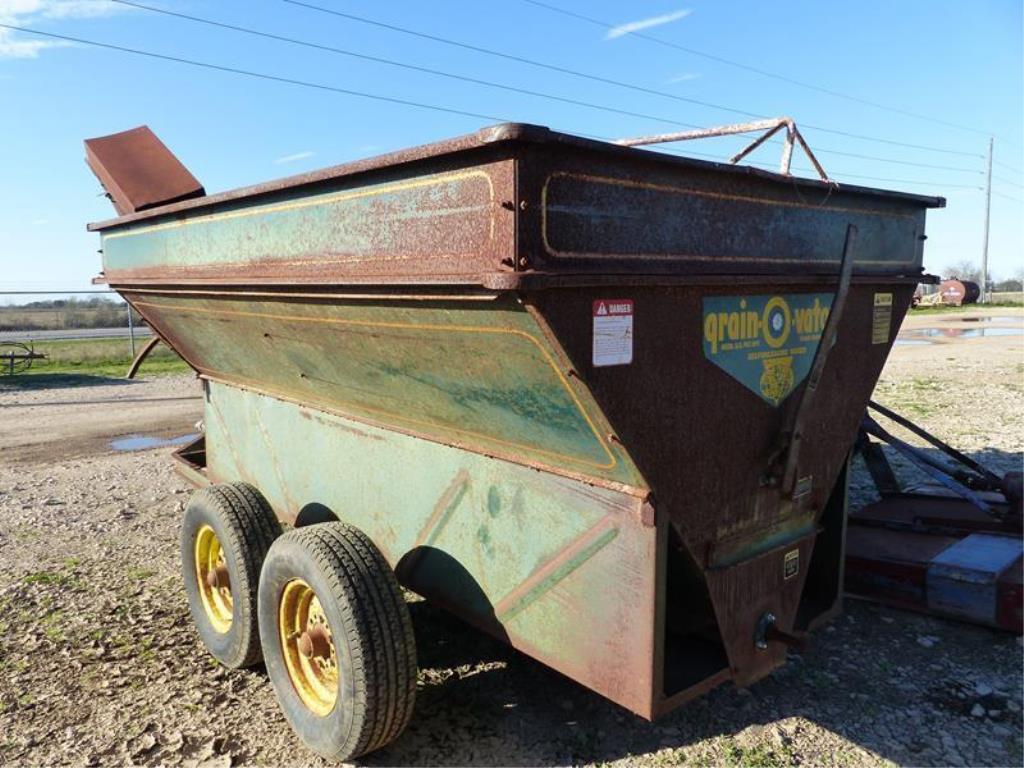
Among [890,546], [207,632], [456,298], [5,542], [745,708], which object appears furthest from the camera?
[5,542]

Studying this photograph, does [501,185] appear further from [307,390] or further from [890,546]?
[890,546]

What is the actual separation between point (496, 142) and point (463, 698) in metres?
2.26

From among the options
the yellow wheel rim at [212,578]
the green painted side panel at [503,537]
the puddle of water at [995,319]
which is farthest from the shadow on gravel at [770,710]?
the puddle of water at [995,319]

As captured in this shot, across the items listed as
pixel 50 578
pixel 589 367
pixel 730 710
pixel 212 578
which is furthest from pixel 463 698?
pixel 50 578

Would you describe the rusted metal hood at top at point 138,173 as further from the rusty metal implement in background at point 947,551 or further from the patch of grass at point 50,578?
the rusty metal implement in background at point 947,551

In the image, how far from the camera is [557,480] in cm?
241

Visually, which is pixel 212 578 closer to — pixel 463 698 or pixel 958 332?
pixel 463 698

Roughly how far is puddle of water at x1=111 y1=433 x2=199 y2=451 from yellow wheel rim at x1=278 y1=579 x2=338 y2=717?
526 centimetres

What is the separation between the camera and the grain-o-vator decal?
2.35 meters

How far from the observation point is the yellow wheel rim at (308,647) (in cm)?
278

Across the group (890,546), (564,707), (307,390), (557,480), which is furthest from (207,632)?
(890,546)

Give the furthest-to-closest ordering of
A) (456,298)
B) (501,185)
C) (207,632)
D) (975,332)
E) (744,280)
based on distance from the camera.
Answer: (975,332) → (207,632) → (744,280) → (456,298) → (501,185)

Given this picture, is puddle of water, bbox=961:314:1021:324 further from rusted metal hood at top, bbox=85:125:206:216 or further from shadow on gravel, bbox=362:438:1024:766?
rusted metal hood at top, bbox=85:125:206:216

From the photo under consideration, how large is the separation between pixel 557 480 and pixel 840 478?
1395mm
